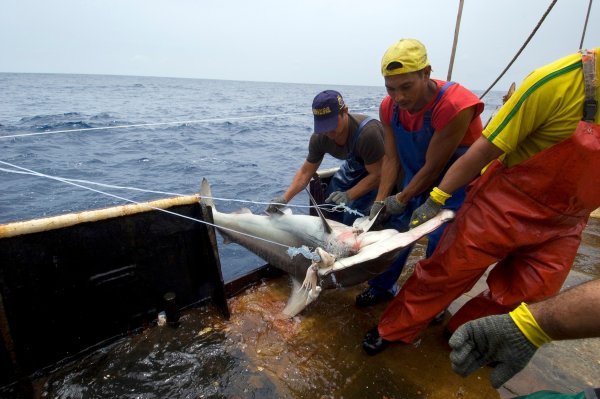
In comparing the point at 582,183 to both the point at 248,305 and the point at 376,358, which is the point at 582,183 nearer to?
the point at 376,358

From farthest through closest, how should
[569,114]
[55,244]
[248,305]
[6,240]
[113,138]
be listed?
[113,138] < [248,305] < [55,244] < [6,240] < [569,114]

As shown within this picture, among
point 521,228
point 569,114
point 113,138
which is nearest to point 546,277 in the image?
point 521,228

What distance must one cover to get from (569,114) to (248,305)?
9.97ft

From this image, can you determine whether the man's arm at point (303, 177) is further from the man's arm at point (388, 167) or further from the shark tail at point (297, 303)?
the shark tail at point (297, 303)

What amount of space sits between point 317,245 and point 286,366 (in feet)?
3.41

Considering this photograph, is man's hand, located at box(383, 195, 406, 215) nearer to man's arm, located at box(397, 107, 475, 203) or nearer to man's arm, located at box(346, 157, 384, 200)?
man's arm, located at box(397, 107, 475, 203)

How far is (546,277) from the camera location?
241 cm

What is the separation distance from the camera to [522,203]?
233 centimetres

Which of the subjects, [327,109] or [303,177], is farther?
[303,177]

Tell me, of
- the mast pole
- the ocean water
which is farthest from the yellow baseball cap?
the mast pole

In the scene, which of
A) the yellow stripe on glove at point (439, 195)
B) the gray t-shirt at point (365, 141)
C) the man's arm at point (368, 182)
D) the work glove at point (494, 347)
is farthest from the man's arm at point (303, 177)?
the work glove at point (494, 347)

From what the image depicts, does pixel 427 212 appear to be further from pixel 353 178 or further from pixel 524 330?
pixel 353 178

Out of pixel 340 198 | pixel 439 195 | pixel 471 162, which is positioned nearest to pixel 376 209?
pixel 439 195

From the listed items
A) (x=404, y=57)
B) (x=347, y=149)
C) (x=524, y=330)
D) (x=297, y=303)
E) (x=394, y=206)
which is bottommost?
(x=297, y=303)
